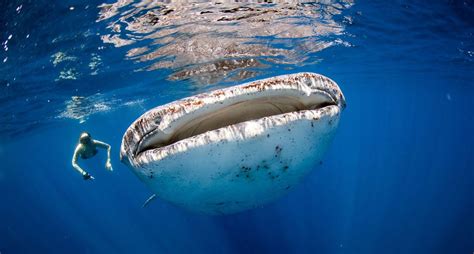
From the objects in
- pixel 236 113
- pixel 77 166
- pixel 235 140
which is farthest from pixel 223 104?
pixel 77 166

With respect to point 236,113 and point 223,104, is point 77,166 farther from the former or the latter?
point 223,104

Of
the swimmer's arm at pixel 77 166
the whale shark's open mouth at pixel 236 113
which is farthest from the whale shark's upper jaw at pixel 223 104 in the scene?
the swimmer's arm at pixel 77 166

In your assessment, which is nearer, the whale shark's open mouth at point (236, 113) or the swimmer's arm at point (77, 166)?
the whale shark's open mouth at point (236, 113)

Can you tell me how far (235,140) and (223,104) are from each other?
31 centimetres

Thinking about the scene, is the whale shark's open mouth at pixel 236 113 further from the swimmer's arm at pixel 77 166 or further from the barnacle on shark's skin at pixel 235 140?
the swimmer's arm at pixel 77 166

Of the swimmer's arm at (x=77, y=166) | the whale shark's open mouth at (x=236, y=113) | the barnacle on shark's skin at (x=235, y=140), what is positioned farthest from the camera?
the swimmer's arm at (x=77, y=166)

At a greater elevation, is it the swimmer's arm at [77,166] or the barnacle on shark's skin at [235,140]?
the barnacle on shark's skin at [235,140]

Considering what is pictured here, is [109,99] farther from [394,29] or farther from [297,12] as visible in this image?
[394,29]

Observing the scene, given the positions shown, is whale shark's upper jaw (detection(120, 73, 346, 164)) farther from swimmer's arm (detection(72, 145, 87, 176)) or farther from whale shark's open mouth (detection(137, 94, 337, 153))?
swimmer's arm (detection(72, 145, 87, 176))

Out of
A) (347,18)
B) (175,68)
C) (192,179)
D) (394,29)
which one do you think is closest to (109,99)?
(175,68)

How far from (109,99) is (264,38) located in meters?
10.7

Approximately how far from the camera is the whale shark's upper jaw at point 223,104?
2.05 m

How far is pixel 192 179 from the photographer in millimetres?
2203

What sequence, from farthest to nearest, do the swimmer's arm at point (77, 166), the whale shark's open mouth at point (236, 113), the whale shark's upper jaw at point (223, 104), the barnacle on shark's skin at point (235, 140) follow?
the swimmer's arm at point (77, 166), the whale shark's open mouth at point (236, 113), the whale shark's upper jaw at point (223, 104), the barnacle on shark's skin at point (235, 140)
